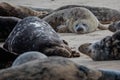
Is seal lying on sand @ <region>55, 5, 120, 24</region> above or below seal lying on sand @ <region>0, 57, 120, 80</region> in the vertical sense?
below

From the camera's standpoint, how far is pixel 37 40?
242 inches

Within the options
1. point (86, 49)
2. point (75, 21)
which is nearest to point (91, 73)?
point (86, 49)

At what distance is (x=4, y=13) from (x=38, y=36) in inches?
133

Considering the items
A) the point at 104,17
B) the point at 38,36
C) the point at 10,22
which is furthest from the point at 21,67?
the point at 104,17

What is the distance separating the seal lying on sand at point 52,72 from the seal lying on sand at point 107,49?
2.61 meters

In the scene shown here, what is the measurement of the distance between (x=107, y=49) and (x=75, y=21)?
162 inches

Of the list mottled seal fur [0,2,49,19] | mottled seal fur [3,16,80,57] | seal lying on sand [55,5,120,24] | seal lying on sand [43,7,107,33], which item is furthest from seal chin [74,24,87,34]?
mottled seal fur [3,16,80,57]

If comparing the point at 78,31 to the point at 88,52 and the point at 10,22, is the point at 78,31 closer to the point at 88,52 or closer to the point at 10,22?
the point at 10,22

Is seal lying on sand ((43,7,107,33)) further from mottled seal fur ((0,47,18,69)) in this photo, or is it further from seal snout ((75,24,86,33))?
mottled seal fur ((0,47,18,69))

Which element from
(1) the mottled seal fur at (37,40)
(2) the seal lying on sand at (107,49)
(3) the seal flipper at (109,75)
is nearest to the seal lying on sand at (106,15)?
(1) the mottled seal fur at (37,40)

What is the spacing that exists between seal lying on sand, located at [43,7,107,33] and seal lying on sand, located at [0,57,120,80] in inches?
245

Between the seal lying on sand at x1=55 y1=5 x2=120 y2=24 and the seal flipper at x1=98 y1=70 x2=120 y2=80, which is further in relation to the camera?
the seal lying on sand at x1=55 y1=5 x2=120 y2=24

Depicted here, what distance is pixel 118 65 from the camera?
4.86m

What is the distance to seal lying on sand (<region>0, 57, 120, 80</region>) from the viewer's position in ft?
8.36
